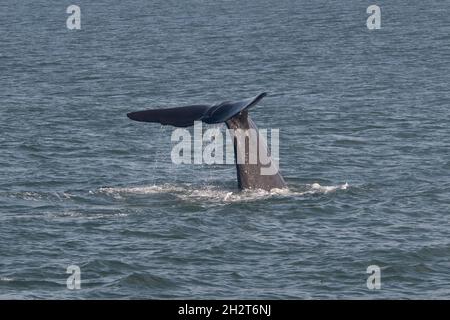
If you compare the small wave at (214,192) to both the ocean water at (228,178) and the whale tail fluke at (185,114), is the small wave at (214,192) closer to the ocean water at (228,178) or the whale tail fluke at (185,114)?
the ocean water at (228,178)

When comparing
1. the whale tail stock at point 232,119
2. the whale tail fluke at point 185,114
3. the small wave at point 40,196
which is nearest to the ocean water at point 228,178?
the small wave at point 40,196

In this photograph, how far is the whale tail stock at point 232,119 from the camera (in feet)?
93.2

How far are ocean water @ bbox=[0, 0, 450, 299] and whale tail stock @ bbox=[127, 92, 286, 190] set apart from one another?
411mm

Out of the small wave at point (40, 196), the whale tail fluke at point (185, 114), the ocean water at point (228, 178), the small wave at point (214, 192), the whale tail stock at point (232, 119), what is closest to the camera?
the ocean water at point (228, 178)

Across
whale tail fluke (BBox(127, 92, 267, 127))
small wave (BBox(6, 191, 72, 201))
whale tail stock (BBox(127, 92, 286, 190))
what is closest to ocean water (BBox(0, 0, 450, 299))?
small wave (BBox(6, 191, 72, 201))

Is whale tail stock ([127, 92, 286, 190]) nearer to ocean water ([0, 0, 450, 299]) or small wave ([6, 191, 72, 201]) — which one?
ocean water ([0, 0, 450, 299])

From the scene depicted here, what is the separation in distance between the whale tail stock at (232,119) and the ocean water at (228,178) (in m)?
0.41

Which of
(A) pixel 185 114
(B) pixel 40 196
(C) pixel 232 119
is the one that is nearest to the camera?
(A) pixel 185 114

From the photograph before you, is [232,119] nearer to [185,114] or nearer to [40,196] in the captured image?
[185,114]

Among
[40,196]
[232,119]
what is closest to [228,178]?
[232,119]

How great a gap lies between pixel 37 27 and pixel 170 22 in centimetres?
916

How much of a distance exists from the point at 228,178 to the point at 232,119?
4.38 m

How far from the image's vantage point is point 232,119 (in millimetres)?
29562
